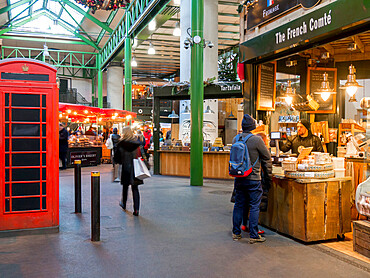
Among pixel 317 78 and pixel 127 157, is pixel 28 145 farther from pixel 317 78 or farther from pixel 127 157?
pixel 317 78

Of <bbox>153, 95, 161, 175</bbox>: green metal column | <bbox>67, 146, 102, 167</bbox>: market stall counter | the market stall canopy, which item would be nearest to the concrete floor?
<bbox>153, 95, 161, 175</bbox>: green metal column

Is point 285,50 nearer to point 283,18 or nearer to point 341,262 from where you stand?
point 283,18

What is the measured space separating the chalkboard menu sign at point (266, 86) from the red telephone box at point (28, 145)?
13.6 ft

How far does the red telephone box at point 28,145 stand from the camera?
5562 mm

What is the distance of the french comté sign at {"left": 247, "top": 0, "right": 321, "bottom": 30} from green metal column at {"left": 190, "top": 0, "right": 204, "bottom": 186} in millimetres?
3345

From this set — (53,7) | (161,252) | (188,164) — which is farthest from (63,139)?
(53,7)

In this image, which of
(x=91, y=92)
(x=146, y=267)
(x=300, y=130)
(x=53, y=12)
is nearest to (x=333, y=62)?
(x=300, y=130)

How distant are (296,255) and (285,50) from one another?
372cm

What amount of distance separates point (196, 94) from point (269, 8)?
14.3 ft

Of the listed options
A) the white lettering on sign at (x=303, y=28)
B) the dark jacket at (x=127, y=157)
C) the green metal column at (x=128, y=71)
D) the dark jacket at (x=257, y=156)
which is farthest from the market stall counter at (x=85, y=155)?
the dark jacket at (x=257, y=156)

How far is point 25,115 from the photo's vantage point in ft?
18.6

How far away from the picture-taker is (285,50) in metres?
6.84

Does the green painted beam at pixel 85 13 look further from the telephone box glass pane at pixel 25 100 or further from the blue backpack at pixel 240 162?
the blue backpack at pixel 240 162

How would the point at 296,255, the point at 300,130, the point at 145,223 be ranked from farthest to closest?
1. the point at 300,130
2. the point at 145,223
3. the point at 296,255
